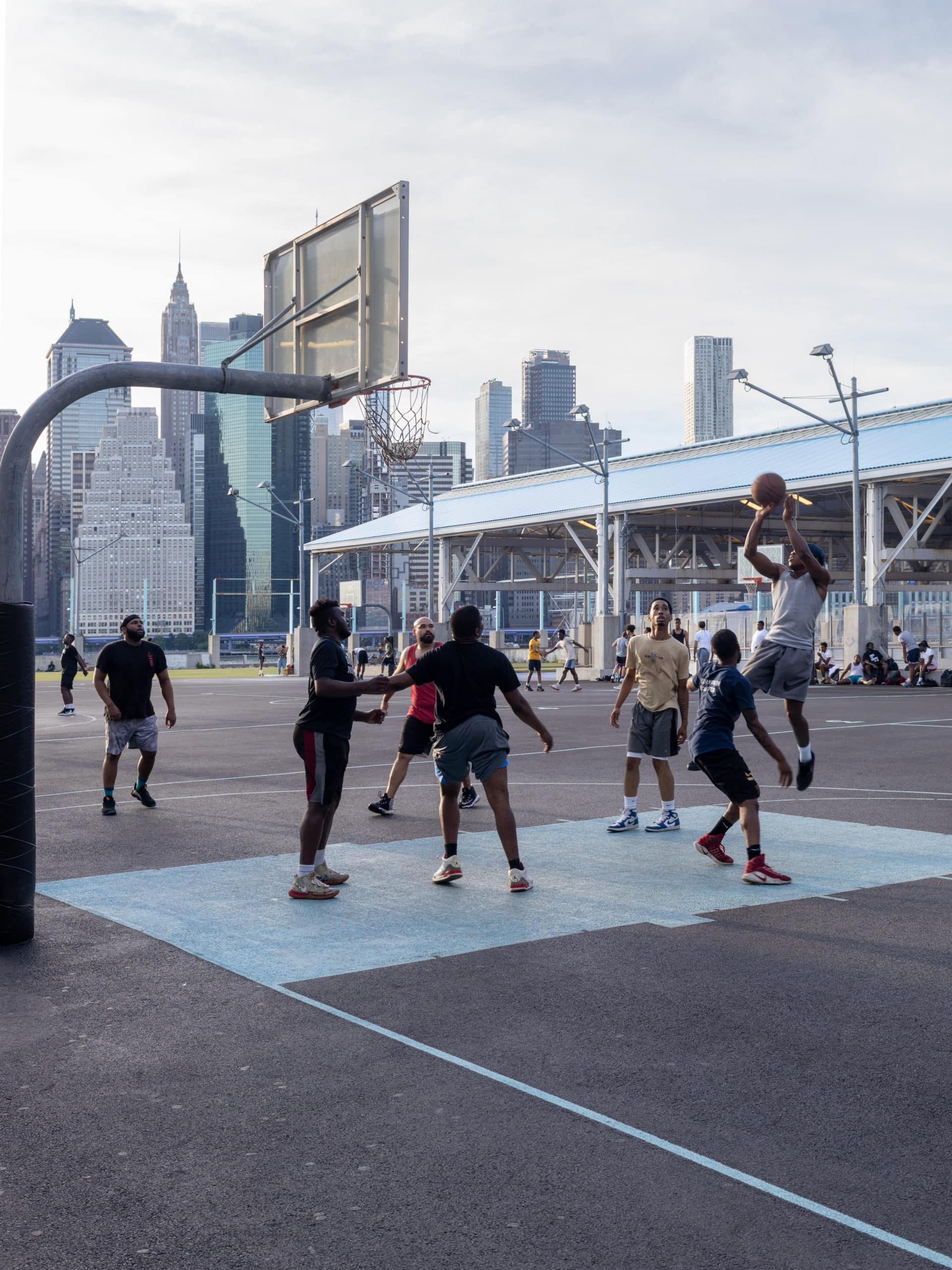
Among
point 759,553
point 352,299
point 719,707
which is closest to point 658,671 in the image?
point 719,707

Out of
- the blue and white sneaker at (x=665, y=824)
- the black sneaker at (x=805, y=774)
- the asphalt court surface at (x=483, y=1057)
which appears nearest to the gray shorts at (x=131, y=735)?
the asphalt court surface at (x=483, y=1057)

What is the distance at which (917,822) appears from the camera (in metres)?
11.7

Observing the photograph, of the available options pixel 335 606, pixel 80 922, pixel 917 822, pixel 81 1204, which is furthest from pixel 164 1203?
pixel 917 822

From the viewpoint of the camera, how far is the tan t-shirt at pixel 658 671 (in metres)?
11.3

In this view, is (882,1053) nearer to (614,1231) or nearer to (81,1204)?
(614,1231)

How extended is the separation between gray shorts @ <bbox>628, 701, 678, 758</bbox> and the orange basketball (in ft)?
8.99

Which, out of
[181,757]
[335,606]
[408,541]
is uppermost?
[408,541]

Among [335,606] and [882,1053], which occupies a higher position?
[335,606]

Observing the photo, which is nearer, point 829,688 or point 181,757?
point 181,757

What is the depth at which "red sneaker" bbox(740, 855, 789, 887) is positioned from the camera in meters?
8.92

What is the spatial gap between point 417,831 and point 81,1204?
7511 millimetres

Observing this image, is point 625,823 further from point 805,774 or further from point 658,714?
point 805,774

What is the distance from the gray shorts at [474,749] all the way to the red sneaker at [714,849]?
6.21 feet

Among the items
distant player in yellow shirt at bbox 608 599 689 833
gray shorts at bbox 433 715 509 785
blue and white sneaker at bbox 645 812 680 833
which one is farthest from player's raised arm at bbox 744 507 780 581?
blue and white sneaker at bbox 645 812 680 833
